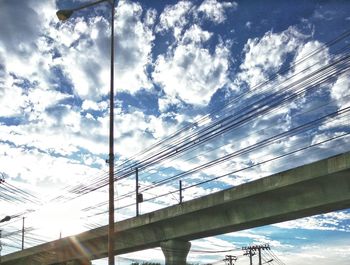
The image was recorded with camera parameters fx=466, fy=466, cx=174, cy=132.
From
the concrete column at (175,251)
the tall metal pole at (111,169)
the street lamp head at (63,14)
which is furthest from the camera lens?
the concrete column at (175,251)

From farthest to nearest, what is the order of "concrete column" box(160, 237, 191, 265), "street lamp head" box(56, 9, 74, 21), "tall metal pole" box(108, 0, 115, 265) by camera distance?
"concrete column" box(160, 237, 191, 265) → "street lamp head" box(56, 9, 74, 21) → "tall metal pole" box(108, 0, 115, 265)

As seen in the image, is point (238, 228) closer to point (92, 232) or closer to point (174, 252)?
point (174, 252)

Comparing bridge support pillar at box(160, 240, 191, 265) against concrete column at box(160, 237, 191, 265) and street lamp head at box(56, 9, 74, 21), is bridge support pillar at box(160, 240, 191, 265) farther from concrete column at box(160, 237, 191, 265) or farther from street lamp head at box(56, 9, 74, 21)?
street lamp head at box(56, 9, 74, 21)

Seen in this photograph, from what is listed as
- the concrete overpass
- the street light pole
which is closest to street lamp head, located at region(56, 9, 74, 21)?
the street light pole

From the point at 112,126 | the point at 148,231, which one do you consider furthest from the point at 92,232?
the point at 112,126

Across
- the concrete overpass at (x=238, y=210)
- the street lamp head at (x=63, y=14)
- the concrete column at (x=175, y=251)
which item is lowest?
the concrete column at (x=175, y=251)

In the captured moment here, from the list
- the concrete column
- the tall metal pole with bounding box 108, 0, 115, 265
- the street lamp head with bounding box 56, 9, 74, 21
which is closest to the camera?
the tall metal pole with bounding box 108, 0, 115, 265

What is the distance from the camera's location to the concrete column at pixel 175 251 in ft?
95.7

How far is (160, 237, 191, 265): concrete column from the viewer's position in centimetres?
→ 2916

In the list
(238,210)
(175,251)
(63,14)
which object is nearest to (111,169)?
(63,14)

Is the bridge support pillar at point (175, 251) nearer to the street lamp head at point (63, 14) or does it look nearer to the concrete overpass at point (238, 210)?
the concrete overpass at point (238, 210)

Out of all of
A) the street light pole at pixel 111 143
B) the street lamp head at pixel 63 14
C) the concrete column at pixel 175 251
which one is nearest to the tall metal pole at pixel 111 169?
the street light pole at pixel 111 143

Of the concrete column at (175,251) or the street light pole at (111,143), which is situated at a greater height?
the street light pole at (111,143)

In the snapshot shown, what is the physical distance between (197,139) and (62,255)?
80.6ft
